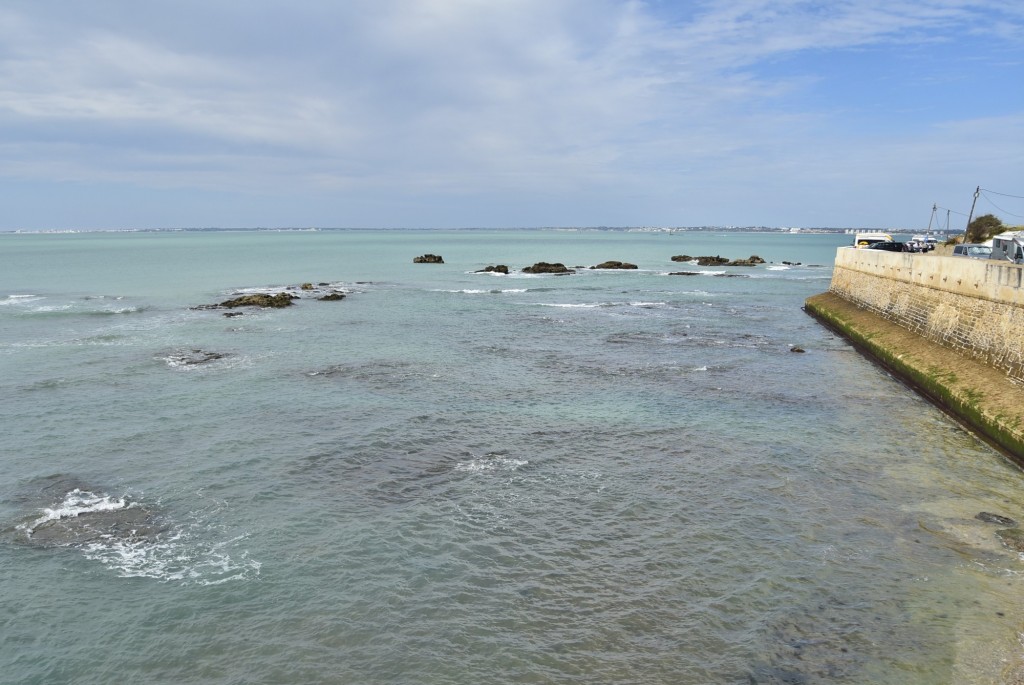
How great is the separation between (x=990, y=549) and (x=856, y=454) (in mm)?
5278

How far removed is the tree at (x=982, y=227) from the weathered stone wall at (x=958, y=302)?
3916 cm

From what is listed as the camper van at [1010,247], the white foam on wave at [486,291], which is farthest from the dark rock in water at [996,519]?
the white foam on wave at [486,291]

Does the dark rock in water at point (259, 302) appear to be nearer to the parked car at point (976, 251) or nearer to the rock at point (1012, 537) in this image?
the parked car at point (976, 251)

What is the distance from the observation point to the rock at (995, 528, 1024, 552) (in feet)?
40.1

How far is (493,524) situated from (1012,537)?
9.76m

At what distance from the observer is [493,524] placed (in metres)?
13.2

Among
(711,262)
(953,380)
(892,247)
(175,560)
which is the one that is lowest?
(175,560)

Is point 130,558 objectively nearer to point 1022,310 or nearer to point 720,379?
point 720,379

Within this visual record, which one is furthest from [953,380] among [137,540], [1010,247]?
[137,540]

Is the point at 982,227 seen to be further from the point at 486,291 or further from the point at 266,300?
the point at 266,300

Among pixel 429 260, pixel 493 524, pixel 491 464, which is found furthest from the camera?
pixel 429 260

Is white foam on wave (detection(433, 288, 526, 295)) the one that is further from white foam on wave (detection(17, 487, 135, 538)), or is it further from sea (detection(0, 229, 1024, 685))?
white foam on wave (detection(17, 487, 135, 538))

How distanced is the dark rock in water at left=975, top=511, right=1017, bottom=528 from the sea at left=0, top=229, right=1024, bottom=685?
7 centimetres

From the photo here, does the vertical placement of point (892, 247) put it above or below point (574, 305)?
above
